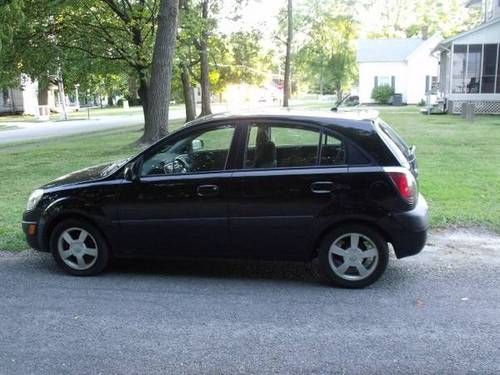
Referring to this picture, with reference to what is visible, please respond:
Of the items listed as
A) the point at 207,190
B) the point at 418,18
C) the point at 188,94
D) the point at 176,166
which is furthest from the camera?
the point at 418,18

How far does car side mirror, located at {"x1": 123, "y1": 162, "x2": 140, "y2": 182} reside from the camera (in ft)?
17.7

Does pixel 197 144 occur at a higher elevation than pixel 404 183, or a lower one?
higher

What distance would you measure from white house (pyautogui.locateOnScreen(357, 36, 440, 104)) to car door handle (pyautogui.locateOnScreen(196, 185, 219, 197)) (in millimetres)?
46611

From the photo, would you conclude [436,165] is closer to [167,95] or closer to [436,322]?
[167,95]

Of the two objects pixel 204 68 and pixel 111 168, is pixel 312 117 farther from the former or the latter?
pixel 204 68

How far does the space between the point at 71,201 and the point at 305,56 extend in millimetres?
52061

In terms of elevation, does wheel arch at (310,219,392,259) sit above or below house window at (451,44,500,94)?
below

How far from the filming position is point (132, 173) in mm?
5414

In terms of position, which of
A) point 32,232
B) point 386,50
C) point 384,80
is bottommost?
point 32,232

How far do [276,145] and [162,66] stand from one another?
25.2ft

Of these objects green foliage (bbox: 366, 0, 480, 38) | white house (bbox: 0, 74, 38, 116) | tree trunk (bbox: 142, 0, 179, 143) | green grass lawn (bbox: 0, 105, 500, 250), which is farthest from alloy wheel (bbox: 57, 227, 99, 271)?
green foliage (bbox: 366, 0, 480, 38)

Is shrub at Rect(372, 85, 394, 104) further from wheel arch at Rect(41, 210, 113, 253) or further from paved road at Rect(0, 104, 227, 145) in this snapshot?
wheel arch at Rect(41, 210, 113, 253)

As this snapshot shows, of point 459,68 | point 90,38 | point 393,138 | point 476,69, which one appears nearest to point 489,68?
point 476,69

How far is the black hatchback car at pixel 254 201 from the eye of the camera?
505 centimetres
